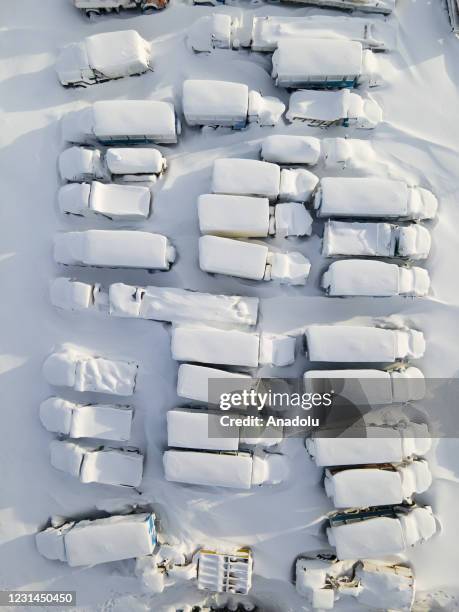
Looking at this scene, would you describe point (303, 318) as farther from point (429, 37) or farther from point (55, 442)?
point (429, 37)

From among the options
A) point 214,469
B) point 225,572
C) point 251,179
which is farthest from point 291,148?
point 225,572

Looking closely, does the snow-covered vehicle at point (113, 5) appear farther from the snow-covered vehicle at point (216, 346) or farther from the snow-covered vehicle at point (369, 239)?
the snow-covered vehicle at point (216, 346)

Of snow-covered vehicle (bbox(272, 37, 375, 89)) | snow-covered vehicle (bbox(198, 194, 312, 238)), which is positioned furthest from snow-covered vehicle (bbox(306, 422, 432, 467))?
snow-covered vehicle (bbox(272, 37, 375, 89))

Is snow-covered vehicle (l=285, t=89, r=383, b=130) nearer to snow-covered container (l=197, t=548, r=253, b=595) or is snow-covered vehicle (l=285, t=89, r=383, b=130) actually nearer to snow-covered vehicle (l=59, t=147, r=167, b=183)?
snow-covered vehicle (l=59, t=147, r=167, b=183)

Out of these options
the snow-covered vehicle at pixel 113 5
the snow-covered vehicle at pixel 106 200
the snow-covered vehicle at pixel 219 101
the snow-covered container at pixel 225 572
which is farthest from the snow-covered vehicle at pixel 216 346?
the snow-covered vehicle at pixel 113 5

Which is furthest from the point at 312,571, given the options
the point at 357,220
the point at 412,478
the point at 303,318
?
the point at 357,220
